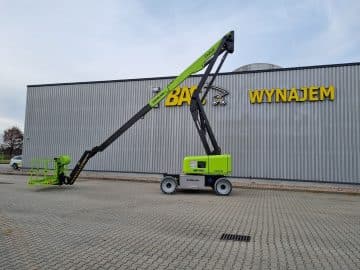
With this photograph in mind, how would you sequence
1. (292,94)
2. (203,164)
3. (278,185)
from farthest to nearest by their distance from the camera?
(292,94) → (278,185) → (203,164)

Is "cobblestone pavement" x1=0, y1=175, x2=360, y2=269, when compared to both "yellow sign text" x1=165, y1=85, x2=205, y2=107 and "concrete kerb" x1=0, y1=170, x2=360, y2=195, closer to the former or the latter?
"concrete kerb" x1=0, y1=170, x2=360, y2=195

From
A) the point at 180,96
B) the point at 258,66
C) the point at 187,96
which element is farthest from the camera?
the point at 258,66

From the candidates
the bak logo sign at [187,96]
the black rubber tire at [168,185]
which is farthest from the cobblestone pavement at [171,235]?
the bak logo sign at [187,96]

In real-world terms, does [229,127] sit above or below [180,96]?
below

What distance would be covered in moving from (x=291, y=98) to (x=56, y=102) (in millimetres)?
18680

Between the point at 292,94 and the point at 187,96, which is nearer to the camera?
the point at 292,94

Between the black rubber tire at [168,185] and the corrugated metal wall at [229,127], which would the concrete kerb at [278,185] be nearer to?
the corrugated metal wall at [229,127]

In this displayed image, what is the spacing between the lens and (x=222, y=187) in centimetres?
1600

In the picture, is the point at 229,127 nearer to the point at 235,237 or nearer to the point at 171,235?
the point at 235,237

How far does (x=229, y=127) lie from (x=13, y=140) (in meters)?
65.4

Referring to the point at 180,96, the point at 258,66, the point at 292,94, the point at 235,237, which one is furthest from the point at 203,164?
the point at 258,66

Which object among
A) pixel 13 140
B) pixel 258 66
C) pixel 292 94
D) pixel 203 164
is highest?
pixel 258 66

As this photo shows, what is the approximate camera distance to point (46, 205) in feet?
37.7

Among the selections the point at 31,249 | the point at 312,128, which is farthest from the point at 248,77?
the point at 31,249
